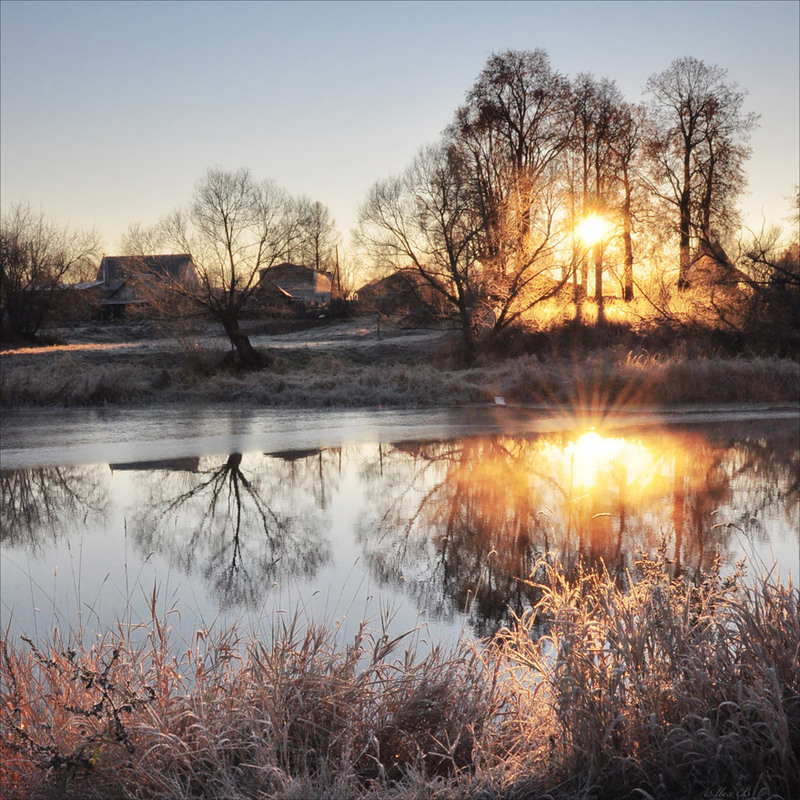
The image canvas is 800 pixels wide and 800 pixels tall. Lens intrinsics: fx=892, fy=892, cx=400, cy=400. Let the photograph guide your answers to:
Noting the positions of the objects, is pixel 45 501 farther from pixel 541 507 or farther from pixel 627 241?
pixel 627 241

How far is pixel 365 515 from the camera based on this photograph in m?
11.6

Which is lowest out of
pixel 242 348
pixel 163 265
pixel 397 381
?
pixel 397 381

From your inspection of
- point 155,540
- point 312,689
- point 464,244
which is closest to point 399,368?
point 464,244

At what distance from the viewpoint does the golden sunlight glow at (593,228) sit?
34188 millimetres

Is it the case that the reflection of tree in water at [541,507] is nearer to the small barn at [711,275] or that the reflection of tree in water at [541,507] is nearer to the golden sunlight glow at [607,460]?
the golden sunlight glow at [607,460]

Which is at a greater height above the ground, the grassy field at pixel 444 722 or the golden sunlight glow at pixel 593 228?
the golden sunlight glow at pixel 593 228

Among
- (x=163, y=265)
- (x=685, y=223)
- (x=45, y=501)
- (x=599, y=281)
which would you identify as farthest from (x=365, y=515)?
(x=685, y=223)

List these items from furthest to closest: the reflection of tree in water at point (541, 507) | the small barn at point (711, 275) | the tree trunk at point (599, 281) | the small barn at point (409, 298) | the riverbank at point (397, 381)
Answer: the tree trunk at point (599, 281) < the small barn at point (409, 298) < the small barn at point (711, 275) < the riverbank at point (397, 381) < the reflection of tree in water at point (541, 507)

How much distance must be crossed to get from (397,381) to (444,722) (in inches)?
908

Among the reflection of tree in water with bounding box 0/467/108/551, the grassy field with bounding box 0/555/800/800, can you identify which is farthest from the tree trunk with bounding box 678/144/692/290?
the grassy field with bounding box 0/555/800/800

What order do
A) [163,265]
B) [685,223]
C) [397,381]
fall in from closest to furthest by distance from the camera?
[397,381] < [163,265] < [685,223]

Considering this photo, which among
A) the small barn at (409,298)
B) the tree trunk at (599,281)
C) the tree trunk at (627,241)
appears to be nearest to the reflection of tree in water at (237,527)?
the small barn at (409,298)

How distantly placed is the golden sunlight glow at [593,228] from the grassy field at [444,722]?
30508 millimetres

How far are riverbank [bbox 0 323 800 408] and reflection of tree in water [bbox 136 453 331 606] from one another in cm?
1153
